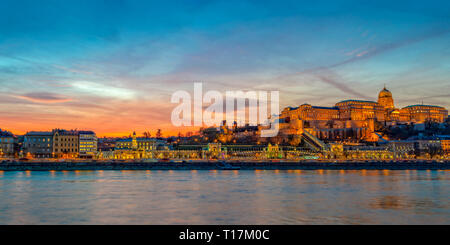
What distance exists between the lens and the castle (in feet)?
360

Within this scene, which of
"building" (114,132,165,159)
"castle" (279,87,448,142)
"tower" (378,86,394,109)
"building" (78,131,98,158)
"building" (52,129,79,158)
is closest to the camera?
"building" (52,129,79,158)

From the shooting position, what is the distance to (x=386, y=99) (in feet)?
452

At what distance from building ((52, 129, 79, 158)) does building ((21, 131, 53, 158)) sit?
39.4 inches

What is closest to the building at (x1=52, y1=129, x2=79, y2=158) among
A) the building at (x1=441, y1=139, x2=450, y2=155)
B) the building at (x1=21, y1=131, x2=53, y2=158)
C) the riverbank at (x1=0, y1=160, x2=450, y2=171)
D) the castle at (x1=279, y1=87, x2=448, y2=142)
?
the building at (x1=21, y1=131, x2=53, y2=158)

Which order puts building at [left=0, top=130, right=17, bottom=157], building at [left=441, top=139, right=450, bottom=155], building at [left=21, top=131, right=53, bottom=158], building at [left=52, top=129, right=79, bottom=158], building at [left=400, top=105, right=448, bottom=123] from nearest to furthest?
building at [left=0, top=130, right=17, bottom=157] < building at [left=21, top=131, right=53, bottom=158] < building at [left=52, top=129, right=79, bottom=158] < building at [left=441, top=139, right=450, bottom=155] < building at [left=400, top=105, right=448, bottom=123]

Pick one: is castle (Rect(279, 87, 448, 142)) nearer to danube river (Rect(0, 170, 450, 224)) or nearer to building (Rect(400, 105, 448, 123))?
building (Rect(400, 105, 448, 123))

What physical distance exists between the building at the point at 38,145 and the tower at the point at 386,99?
105 meters

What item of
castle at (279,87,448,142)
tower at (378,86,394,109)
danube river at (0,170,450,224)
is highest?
tower at (378,86,394,109)

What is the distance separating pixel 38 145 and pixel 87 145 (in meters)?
10.1

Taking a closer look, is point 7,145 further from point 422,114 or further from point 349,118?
point 422,114

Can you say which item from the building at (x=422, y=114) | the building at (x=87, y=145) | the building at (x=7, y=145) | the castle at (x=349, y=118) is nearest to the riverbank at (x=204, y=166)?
the building at (x=7, y=145)
